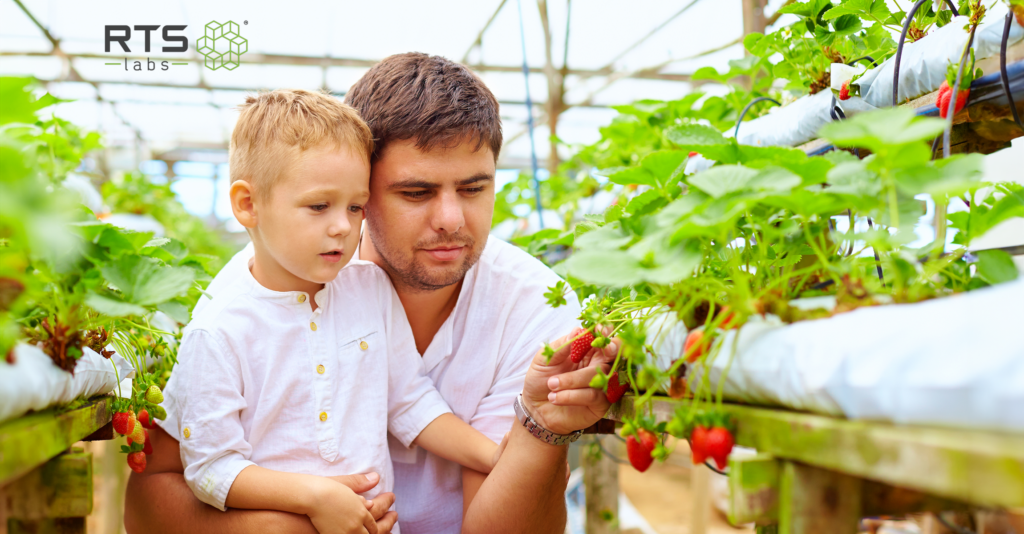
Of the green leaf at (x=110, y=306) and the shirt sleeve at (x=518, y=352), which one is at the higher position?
the green leaf at (x=110, y=306)

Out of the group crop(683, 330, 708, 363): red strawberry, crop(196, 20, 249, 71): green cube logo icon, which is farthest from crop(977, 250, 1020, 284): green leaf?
crop(196, 20, 249, 71): green cube logo icon

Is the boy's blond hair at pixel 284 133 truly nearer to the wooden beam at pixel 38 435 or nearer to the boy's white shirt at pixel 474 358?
the boy's white shirt at pixel 474 358

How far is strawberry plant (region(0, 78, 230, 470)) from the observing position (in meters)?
0.45

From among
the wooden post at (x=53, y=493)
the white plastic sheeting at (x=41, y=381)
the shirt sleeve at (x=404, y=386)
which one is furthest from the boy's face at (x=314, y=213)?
the wooden post at (x=53, y=493)

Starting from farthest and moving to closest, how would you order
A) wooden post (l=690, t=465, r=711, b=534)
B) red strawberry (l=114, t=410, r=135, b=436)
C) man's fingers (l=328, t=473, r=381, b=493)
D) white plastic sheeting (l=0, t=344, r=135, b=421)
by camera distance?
1. wooden post (l=690, t=465, r=711, b=534)
2. man's fingers (l=328, t=473, r=381, b=493)
3. red strawberry (l=114, t=410, r=135, b=436)
4. white plastic sheeting (l=0, t=344, r=135, b=421)

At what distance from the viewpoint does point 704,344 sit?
0.64 metres

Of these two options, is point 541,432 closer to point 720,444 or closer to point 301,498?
point 301,498

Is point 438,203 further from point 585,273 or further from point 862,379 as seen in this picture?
point 862,379

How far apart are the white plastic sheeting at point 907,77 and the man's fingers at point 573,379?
0.54m

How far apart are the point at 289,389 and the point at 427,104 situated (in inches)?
22.3

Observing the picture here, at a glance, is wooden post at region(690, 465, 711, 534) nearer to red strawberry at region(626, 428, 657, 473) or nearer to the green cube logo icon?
red strawberry at region(626, 428, 657, 473)

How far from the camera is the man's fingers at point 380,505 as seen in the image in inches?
42.4

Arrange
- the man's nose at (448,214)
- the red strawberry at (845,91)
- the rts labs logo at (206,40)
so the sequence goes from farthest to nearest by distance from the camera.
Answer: the rts labs logo at (206,40) < the man's nose at (448,214) < the red strawberry at (845,91)

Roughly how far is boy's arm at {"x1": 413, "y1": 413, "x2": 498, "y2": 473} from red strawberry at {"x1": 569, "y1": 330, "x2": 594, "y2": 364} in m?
0.45
